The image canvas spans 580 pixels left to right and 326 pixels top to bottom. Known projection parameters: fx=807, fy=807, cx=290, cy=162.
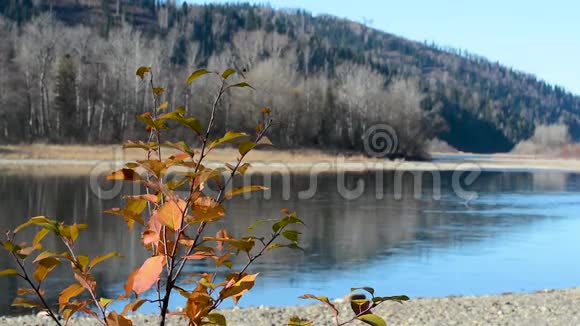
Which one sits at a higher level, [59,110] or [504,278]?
[59,110]

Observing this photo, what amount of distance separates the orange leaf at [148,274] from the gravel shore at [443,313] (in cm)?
620

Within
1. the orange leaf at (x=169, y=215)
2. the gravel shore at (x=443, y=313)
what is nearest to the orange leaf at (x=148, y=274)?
the orange leaf at (x=169, y=215)

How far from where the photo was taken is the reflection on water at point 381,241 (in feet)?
39.0

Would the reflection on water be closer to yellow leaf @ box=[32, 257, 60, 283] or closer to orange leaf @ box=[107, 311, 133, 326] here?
yellow leaf @ box=[32, 257, 60, 283]

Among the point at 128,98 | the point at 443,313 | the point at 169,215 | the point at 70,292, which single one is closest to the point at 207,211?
the point at 169,215

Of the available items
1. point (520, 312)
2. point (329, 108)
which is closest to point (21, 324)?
point (520, 312)

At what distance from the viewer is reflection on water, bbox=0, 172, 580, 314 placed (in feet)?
39.0

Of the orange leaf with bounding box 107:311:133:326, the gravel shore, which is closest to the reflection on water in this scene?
the gravel shore

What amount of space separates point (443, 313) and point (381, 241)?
330 inches

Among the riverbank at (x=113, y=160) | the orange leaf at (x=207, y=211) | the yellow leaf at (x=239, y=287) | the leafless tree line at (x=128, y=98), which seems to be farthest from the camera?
the leafless tree line at (x=128, y=98)

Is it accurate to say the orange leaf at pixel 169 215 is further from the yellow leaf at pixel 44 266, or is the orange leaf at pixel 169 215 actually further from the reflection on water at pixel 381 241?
the reflection on water at pixel 381 241

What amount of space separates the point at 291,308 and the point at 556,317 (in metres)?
2.88

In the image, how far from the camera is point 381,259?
577 inches

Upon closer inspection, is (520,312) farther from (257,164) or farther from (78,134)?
(78,134)
